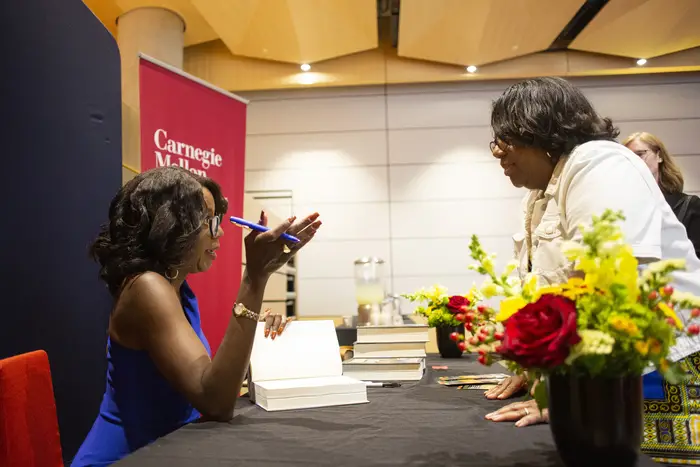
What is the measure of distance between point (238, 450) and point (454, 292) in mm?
4912

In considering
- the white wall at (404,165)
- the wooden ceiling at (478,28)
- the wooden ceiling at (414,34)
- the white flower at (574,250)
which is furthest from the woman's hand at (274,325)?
the white wall at (404,165)

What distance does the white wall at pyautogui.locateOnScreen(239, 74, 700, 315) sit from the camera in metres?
5.61

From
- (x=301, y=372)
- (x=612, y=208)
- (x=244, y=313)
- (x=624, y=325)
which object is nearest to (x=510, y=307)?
(x=624, y=325)

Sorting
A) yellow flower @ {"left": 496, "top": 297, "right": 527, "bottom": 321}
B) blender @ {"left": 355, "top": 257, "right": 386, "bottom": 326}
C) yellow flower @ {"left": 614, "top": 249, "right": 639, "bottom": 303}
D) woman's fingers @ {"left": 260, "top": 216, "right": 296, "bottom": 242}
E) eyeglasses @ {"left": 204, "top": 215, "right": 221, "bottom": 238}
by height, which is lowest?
blender @ {"left": 355, "top": 257, "right": 386, "bottom": 326}

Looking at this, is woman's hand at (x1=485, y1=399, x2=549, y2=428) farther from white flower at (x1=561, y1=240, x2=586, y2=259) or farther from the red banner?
the red banner

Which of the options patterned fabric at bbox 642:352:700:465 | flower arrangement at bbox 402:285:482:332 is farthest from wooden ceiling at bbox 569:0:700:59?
patterned fabric at bbox 642:352:700:465

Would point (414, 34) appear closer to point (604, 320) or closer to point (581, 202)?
point (581, 202)

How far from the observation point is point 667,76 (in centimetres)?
564

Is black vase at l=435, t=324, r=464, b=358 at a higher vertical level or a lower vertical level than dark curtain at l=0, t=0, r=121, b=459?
lower

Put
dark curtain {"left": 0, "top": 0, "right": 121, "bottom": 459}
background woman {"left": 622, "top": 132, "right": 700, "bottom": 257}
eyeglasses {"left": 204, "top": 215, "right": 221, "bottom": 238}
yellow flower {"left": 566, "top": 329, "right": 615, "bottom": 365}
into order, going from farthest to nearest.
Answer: background woman {"left": 622, "top": 132, "right": 700, "bottom": 257}, dark curtain {"left": 0, "top": 0, "right": 121, "bottom": 459}, eyeglasses {"left": 204, "top": 215, "right": 221, "bottom": 238}, yellow flower {"left": 566, "top": 329, "right": 615, "bottom": 365}

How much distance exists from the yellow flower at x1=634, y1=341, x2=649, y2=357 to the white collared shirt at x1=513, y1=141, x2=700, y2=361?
0.31 metres

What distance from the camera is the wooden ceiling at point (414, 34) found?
4.62m

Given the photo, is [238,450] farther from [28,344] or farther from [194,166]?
[194,166]

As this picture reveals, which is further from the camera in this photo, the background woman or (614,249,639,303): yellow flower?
the background woman
